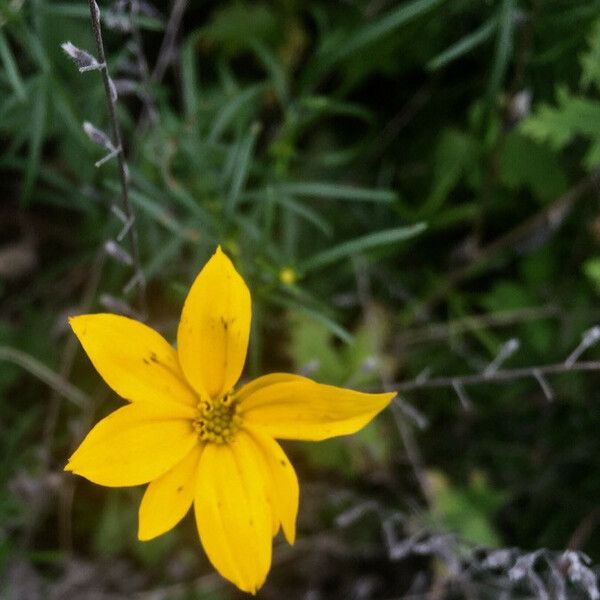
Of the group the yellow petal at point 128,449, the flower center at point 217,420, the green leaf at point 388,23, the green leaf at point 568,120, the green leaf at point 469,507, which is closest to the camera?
the yellow petal at point 128,449

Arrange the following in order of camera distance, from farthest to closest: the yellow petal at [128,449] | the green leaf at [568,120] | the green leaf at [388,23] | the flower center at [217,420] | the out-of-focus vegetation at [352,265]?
the out-of-focus vegetation at [352,265], the green leaf at [568,120], the green leaf at [388,23], the flower center at [217,420], the yellow petal at [128,449]

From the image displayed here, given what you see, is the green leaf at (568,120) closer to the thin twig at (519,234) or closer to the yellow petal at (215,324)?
the thin twig at (519,234)

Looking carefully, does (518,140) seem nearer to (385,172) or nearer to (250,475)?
(385,172)

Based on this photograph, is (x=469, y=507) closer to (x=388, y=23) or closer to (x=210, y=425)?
(x=210, y=425)

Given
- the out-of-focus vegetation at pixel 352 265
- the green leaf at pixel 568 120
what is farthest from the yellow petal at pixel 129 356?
the green leaf at pixel 568 120

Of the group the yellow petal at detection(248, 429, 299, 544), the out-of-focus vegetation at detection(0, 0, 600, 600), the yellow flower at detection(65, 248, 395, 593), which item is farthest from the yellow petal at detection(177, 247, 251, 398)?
the out-of-focus vegetation at detection(0, 0, 600, 600)

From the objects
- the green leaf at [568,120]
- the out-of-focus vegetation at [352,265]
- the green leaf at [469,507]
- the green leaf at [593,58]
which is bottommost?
the green leaf at [469,507]

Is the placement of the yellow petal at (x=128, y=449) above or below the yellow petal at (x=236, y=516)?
above
